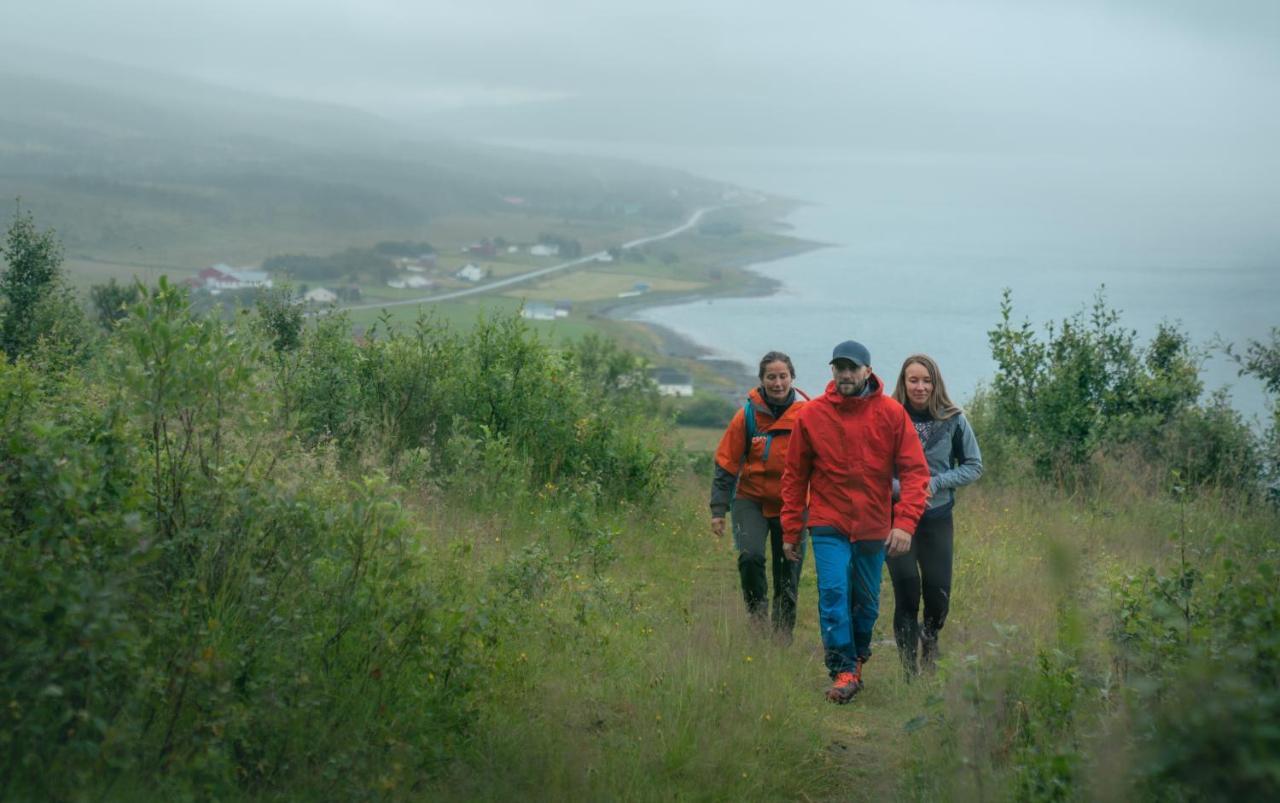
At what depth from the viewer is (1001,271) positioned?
177ft

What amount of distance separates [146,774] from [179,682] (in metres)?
0.43

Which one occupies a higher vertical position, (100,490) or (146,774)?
(100,490)

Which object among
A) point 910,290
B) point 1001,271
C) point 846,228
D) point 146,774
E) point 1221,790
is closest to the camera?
point 1221,790

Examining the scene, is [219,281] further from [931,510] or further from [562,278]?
[562,278]

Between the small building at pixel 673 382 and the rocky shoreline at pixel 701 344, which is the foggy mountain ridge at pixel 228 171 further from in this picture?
the rocky shoreline at pixel 701 344

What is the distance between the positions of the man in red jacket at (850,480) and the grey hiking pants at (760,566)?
0.68 meters

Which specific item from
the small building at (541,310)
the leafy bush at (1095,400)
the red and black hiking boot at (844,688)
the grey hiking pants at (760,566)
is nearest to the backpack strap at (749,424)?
the grey hiking pants at (760,566)

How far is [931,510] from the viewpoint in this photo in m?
7.51

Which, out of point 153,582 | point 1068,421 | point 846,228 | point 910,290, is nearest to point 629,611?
point 153,582

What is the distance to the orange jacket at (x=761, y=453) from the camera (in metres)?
7.82

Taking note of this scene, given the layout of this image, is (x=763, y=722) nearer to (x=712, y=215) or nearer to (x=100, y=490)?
(x=100, y=490)

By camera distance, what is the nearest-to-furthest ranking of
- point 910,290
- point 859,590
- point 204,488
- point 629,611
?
point 204,488
point 859,590
point 629,611
point 910,290

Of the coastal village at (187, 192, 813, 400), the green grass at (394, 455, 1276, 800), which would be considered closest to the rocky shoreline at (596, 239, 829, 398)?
the coastal village at (187, 192, 813, 400)

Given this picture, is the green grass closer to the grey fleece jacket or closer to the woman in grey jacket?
the woman in grey jacket
